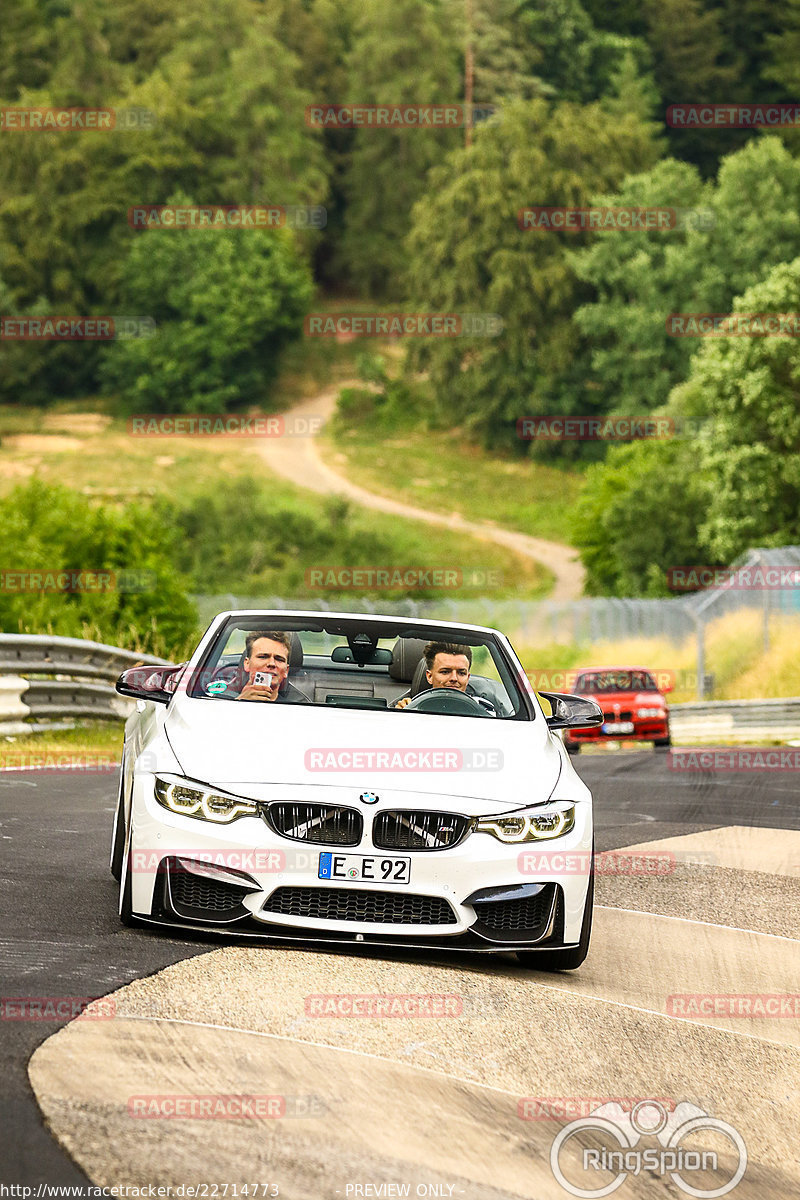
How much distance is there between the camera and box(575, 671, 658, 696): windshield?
1020 inches

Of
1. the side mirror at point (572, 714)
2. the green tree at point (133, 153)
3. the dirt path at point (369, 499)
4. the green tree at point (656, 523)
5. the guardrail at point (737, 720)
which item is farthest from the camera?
the green tree at point (133, 153)

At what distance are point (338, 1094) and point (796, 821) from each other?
9.56 m

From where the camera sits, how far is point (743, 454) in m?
50.2

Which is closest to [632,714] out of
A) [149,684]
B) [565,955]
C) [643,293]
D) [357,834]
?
[149,684]

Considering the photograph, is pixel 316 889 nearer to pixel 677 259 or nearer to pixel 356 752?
pixel 356 752

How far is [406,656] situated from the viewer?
27.2 ft

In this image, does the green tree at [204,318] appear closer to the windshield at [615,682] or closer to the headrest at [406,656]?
the windshield at [615,682]

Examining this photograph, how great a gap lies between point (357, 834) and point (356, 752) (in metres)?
0.40

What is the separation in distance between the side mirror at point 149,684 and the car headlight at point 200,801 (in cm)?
94

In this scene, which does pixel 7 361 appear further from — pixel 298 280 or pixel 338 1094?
pixel 338 1094

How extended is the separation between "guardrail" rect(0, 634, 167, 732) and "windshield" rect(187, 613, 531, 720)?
800 centimetres

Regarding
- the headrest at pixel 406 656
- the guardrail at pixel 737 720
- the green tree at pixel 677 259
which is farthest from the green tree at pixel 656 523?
the headrest at pixel 406 656

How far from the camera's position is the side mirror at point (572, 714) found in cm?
783

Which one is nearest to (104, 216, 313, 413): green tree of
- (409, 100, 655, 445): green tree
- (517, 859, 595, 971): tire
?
(409, 100, 655, 445): green tree
